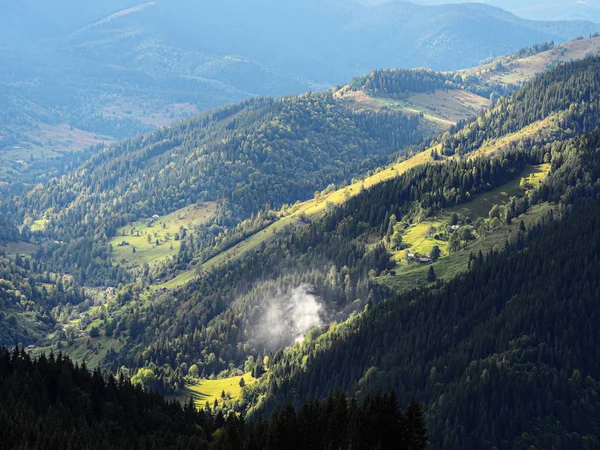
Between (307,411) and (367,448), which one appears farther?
(307,411)

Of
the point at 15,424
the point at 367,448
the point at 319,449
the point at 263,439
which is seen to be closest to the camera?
the point at 367,448

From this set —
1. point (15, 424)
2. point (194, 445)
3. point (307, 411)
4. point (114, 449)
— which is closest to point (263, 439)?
point (307, 411)

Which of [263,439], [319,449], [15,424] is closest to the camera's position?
[319,449]

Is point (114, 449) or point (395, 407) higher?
point (395, 407)

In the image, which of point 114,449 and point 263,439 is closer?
point 263,439

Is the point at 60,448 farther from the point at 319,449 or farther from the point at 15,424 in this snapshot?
the point at 319,449

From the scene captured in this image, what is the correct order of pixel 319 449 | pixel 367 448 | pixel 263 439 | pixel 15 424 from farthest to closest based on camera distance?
pixel 15 424
pixel 263 439
pixel 319 449
pixel 367 448

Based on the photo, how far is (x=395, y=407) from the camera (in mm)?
155500

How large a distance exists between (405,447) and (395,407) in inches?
272

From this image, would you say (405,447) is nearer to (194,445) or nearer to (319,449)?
(319,449)

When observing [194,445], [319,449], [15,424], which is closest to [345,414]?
[319,449]

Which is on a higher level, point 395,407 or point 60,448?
point 395,407

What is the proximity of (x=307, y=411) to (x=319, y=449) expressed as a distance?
487 inches

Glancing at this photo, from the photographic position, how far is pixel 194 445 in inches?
7574
